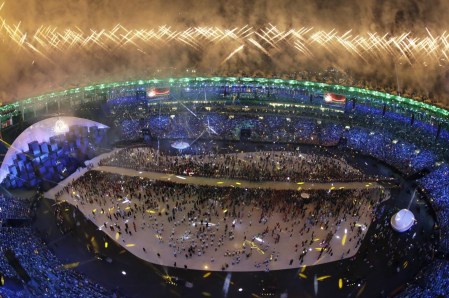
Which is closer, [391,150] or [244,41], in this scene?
[391,150]

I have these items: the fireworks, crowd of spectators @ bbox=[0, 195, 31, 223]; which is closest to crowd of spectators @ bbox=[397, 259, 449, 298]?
crowd of spectators @ bbox=[0, 195, 31, 223]

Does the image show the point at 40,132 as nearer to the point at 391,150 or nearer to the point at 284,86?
the point at 284,86

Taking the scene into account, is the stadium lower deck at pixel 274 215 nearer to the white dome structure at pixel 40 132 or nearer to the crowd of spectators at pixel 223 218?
the crowd of spectators at pixel 223 218

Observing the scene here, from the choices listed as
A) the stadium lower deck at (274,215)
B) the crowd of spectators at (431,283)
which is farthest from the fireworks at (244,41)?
the crowd of spectators at (431,283)

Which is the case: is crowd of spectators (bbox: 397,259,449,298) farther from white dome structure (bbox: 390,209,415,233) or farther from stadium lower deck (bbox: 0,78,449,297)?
white dome structure (bbox: 390,209,415,233)

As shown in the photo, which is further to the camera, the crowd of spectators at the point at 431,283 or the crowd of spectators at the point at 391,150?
the crowd of spectators at the point at 391,150

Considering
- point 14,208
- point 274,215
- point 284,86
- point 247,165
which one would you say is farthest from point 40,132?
point 284,86
